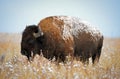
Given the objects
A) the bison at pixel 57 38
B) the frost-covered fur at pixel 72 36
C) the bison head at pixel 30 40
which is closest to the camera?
the bison head at pixel 30 40

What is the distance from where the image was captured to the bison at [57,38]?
9.24m

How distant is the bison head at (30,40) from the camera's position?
9055 millimetres

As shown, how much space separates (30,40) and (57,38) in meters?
0.64

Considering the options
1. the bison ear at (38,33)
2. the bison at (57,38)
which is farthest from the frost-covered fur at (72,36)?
the bison ear at (38,33)

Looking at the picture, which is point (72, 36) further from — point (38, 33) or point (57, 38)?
point (38, 33)

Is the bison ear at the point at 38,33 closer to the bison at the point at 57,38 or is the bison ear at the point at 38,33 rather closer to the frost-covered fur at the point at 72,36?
the bison at the point at 57,38

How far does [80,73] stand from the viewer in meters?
7.57

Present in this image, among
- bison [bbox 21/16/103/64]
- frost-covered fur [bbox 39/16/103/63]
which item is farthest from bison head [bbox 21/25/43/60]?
frost-covered fur [bbox 39/16/103/63]

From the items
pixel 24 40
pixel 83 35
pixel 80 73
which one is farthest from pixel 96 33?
pixel 80 73

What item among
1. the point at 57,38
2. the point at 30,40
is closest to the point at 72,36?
the point at 57,38

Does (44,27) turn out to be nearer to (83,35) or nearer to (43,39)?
(43,39)

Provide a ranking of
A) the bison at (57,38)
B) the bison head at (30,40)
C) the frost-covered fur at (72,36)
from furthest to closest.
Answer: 1. the frost-covered fur at (72,36)
2. the bison at (57,38)
3. the bison head at (30,40)

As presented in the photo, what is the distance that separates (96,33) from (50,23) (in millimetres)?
1669

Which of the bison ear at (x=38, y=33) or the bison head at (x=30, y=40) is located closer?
the bison head at (x=30, y=40)
